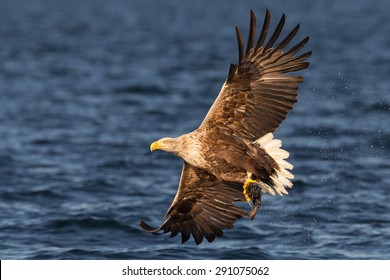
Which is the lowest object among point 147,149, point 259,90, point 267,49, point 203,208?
point 203,208

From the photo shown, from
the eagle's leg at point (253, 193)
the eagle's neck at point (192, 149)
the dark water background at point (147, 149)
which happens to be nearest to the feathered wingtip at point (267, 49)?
the eagle's neck at point (192, 149)

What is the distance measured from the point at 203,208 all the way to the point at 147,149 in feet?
21.6

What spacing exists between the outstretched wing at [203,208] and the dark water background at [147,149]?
0.70 metres

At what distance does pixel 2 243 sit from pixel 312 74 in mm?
15278

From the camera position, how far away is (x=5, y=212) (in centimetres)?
1134

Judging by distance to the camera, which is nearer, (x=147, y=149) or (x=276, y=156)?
(x=276, y=156)

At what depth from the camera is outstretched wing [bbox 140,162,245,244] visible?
8.68 meters

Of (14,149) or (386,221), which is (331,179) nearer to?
(386,221)

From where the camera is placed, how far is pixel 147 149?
15.3 metres

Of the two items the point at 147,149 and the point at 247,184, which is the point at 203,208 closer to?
the point at 247,184

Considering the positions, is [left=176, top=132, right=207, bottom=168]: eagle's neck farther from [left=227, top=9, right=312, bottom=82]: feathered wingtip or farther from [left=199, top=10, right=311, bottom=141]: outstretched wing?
[left=227, top=9, right=312, bottom=82]: feathered wingtip

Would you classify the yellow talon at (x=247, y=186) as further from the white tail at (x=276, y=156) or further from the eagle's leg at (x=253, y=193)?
the white tail at (x=276, y=156)

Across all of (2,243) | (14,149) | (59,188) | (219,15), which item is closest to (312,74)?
(14,149)

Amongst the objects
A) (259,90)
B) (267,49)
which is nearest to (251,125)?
(259,90)
